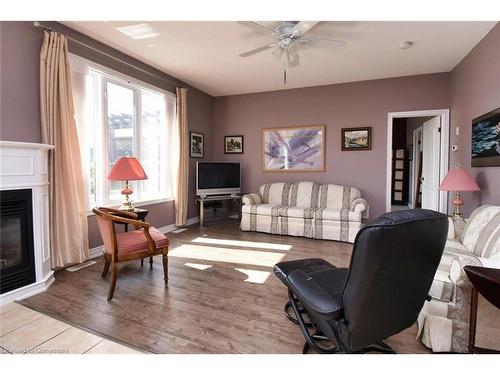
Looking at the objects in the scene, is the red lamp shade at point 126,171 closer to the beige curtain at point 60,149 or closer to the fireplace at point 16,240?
the beige curtain at point 60,149

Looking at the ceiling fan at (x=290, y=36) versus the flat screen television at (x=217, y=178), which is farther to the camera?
the flat screen television at (x=217, y=178)

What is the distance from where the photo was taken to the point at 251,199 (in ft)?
16.0

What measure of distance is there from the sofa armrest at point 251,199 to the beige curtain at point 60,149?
2625mm

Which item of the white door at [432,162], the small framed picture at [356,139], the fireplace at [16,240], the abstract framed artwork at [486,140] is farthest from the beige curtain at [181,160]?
the white door at [432,162]

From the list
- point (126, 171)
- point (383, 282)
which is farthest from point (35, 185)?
point (383, 282)

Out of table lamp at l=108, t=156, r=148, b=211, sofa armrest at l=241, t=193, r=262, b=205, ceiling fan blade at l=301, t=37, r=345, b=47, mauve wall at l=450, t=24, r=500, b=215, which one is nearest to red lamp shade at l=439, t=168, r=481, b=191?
mauve wall at l=450, t=24, r=500, b=215

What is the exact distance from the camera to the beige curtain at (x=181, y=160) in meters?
4.65

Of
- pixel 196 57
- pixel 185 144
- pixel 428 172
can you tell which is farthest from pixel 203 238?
pixel 428 172

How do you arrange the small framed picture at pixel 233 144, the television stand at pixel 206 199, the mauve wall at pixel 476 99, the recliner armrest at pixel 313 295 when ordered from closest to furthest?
1. the recliner armrest at pixel 313 295
2. the mauve wall at pixel 476 99
3. the television stand at pixel 206 199
4. the small framed picture at pixel 233 144

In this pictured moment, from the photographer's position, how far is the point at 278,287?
2514 millimetres

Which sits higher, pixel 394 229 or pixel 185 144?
pixel 185 144

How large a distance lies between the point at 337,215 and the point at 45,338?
3679 millimetres

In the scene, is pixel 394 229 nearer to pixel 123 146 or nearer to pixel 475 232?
pixel 475 232
